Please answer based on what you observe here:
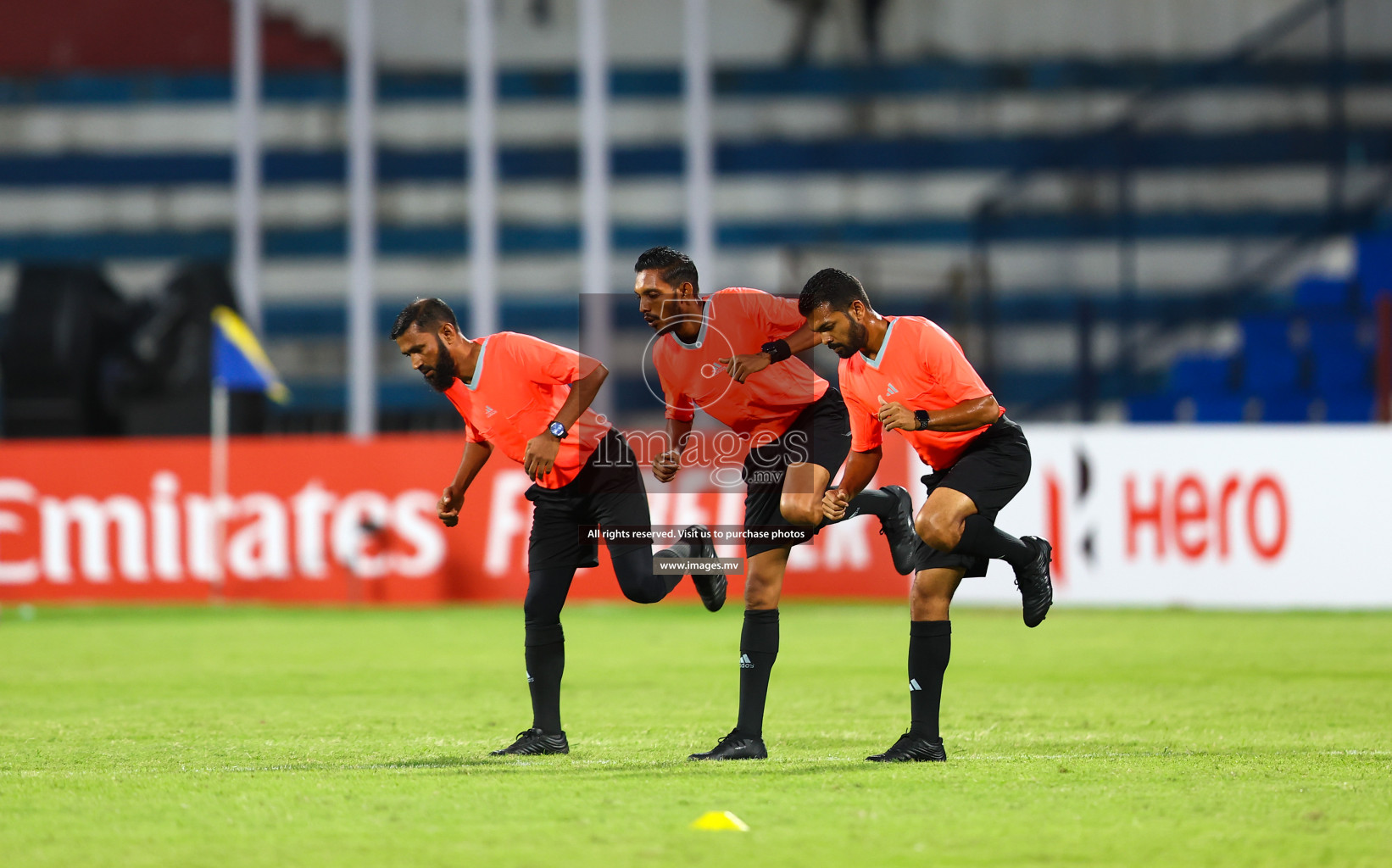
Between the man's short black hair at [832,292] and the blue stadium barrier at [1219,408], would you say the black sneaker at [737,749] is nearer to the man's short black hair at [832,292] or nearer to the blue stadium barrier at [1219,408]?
the man's short black hair at [832,292]

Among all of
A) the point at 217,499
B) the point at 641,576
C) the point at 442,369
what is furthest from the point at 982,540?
the point at 217,499

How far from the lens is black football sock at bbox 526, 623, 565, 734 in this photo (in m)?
7.79

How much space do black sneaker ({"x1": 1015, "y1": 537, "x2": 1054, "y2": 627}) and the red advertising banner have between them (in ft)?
33.9

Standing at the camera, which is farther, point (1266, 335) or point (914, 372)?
point (1266, 335)

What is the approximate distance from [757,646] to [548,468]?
1168mm

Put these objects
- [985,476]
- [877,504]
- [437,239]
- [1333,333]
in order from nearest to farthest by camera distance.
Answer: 1. [985,476]
2. [877,504]
3. [1333,333]
4. [437,239]

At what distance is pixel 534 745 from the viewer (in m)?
7.73

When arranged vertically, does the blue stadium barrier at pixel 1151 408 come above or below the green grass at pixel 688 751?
above

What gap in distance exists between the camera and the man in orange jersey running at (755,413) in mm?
7527

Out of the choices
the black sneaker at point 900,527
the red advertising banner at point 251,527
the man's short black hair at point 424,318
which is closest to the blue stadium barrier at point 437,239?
the red advertising banner at point 251,527

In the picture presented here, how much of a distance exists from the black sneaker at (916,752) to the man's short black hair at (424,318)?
8.39 ft

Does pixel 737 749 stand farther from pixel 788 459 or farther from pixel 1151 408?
pixel 1151 408

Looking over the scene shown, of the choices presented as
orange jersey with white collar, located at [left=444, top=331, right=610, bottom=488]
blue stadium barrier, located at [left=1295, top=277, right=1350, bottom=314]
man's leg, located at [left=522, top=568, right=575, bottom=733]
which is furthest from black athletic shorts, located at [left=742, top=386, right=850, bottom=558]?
blue stadium barrier, located at [left=1295, top=277, right=1350, bottom=314]

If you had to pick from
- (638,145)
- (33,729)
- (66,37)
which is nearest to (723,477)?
(33,729)
